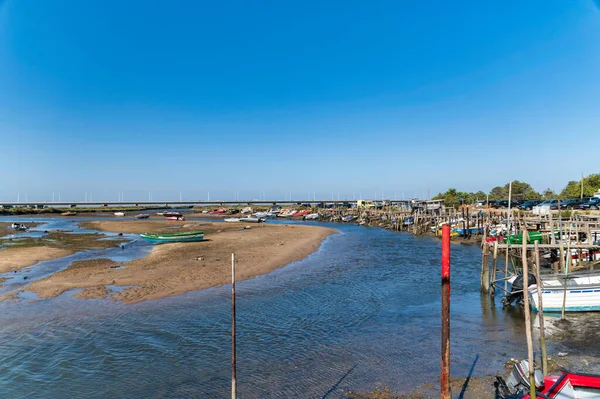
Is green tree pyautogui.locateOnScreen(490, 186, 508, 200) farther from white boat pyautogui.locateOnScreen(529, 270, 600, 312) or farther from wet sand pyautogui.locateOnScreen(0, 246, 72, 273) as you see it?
wet sand pyautogui.locateOnScreen(0, 246, 72, 273)

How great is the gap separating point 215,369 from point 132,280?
13784 millimetres

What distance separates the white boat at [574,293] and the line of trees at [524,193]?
194 ft

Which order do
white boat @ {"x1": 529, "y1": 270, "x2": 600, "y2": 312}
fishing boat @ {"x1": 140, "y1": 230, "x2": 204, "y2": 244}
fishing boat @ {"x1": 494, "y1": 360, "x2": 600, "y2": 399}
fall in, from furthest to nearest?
fishing boat @ {"x1": 140, "y1": 230, "x2": 204, "y2": 244}, white boat @ {"x1": 529, "y1": 270, "x2": 600, "y2": 312}, fishing boat @ {"x1": 494, "y1": 360, "x2": 600, "y2": 399}

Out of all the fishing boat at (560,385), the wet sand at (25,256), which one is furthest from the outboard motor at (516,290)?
the wet sand at (25,256)

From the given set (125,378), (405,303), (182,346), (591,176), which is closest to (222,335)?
(182,346)

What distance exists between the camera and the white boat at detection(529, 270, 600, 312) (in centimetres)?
1675

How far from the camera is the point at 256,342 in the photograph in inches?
582

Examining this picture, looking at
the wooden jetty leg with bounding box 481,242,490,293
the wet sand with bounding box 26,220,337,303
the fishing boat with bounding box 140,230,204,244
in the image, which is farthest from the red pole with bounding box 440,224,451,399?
the fishing boat with bounding box 140,230,204,244

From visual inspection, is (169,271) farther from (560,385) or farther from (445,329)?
(560,385)

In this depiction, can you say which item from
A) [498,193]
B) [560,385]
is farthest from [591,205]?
[498,193]

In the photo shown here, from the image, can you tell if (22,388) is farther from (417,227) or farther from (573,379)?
(417,227)

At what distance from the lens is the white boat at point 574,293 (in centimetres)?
1675

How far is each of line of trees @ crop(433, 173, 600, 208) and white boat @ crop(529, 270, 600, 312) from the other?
59.0 meters

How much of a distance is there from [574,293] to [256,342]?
14439 mm
